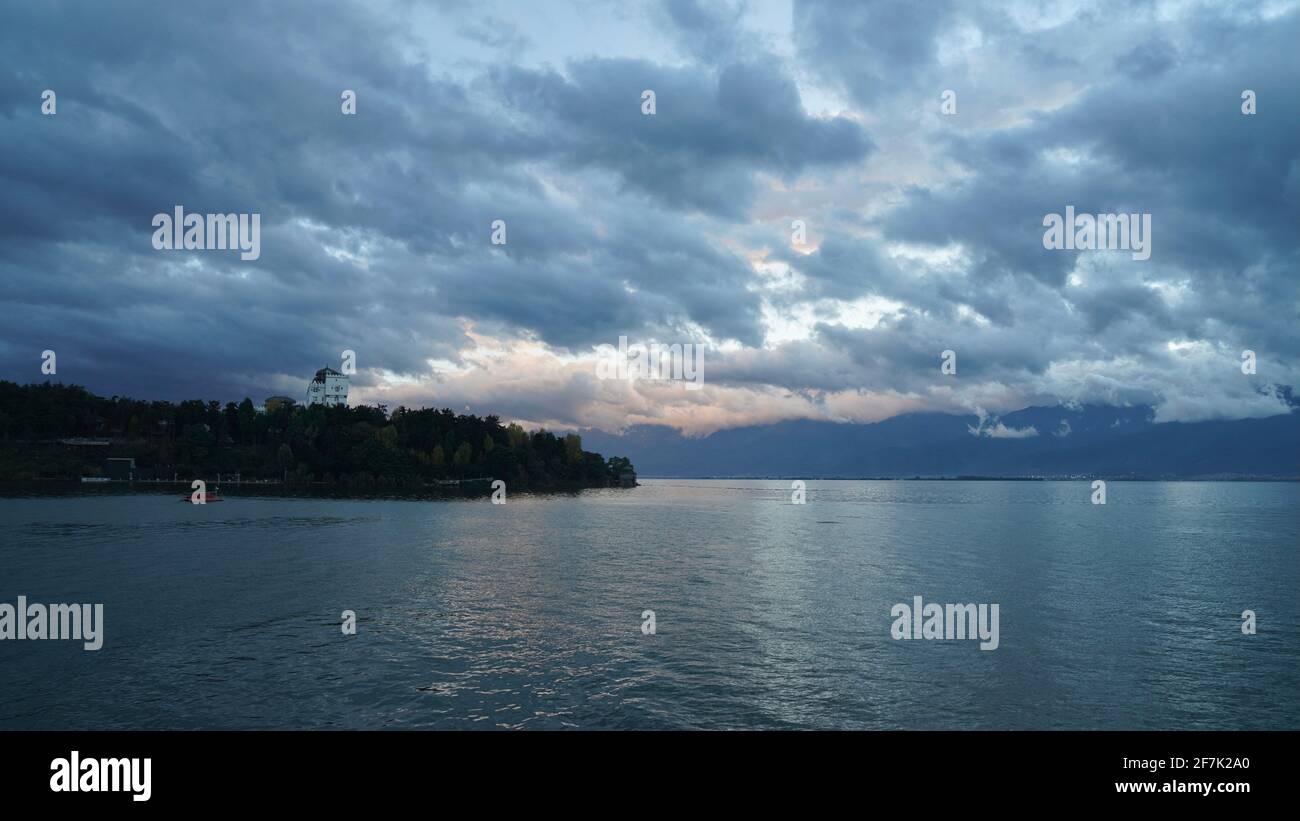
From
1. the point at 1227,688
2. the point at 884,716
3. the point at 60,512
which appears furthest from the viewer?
the point at 60,512

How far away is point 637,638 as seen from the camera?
43.2m

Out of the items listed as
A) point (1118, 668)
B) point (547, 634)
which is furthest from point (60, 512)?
point (1118, 668)

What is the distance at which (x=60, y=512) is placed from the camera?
145000 millimetres

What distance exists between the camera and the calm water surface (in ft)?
99.9

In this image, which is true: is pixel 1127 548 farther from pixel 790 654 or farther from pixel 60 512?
pixel 60 512

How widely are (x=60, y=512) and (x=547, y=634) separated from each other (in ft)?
502

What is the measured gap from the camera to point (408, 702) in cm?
3066

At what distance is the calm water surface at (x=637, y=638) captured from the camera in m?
30.4
